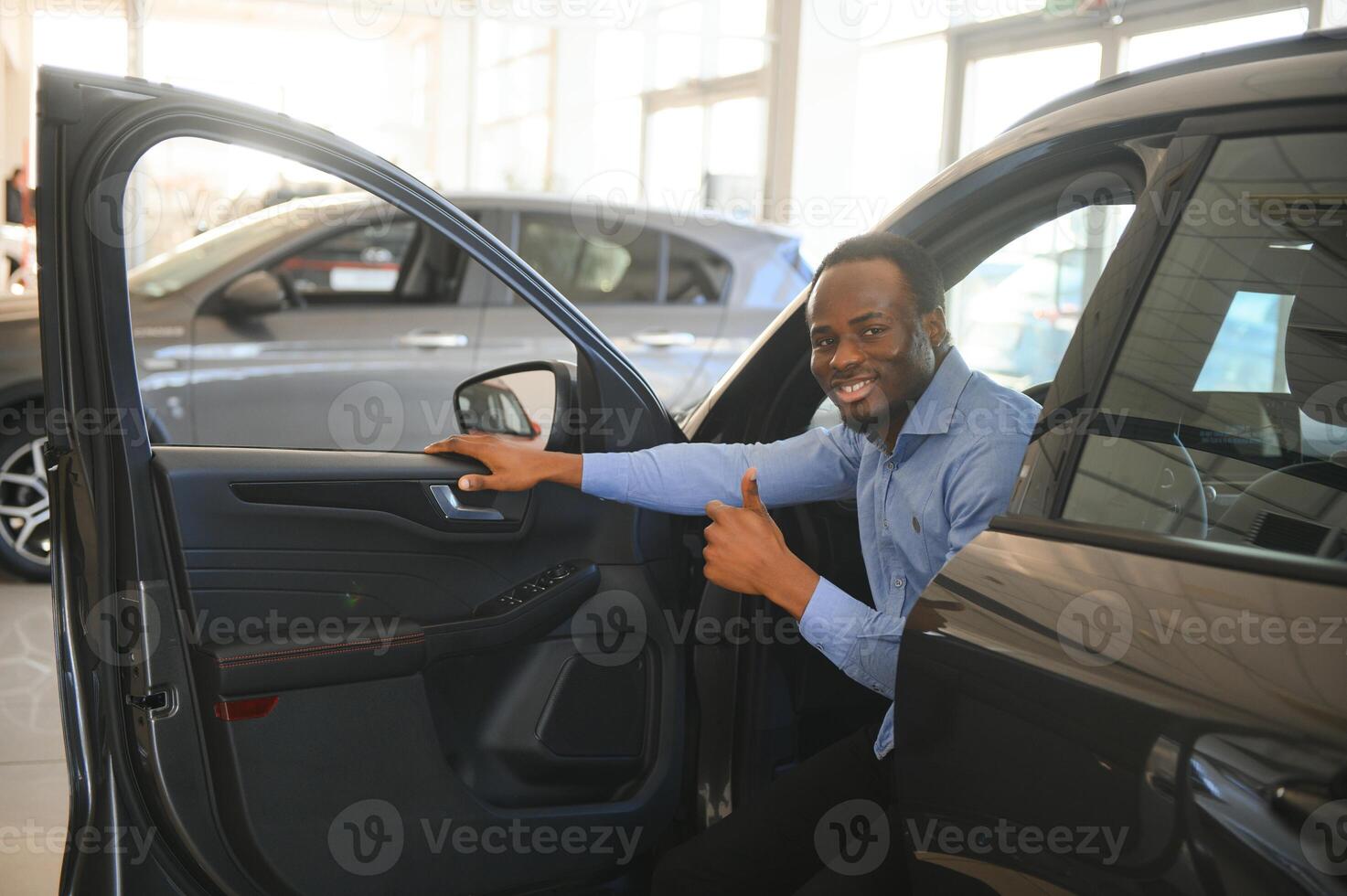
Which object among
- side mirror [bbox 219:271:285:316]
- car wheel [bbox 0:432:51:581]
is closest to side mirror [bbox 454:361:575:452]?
side mirror [bbox 219:271:285:316]

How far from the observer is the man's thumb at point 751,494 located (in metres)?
1.78

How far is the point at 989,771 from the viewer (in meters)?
1.19

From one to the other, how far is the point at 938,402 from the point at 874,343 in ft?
0.42

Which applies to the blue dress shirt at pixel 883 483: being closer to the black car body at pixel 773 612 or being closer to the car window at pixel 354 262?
the black car body at pixel 773 612

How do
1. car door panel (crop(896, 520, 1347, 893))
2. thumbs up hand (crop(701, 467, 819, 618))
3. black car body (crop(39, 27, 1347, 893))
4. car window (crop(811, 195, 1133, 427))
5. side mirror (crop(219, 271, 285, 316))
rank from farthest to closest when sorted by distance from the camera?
car window (crop(811, 195, 1133, 427)) < side mirror (crop(219, 271, 285, 316)) < thumbs up hand (crop(701, 467, 819, 618)) < black car body (crop(39, 27, 1347, 893)) < car door panel (crop(896, 520, 1347, 893))

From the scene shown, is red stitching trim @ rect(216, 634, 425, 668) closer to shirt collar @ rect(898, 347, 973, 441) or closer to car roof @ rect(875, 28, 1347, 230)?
shirt collar @ rect(898, 347, 973, 441)

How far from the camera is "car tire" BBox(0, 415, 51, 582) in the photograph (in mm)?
4570

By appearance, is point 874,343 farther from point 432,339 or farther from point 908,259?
point 432,339

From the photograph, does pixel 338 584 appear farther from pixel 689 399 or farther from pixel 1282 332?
pixel 689 399

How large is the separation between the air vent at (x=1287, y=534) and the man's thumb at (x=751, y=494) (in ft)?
2.50

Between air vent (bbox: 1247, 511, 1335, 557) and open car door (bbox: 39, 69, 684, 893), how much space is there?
106cm

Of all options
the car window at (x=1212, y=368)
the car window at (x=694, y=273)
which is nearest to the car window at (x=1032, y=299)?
the car window at (x=694, y=273)

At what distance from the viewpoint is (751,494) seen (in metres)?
1.79

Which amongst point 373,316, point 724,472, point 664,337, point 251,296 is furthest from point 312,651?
point 664,337
